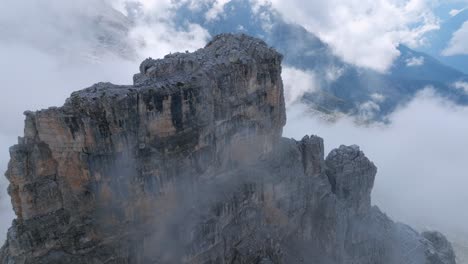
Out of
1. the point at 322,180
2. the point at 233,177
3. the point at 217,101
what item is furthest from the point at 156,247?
the point at 322,180

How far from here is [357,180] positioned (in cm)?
9431

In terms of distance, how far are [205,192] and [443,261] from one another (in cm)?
6796

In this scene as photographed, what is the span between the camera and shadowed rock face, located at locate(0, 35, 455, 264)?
191ft

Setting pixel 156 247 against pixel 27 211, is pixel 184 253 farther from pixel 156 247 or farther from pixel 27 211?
pixel 27 211

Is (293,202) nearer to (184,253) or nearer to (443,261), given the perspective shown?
(184,253)

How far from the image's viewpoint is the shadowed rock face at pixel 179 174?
58.1 meters

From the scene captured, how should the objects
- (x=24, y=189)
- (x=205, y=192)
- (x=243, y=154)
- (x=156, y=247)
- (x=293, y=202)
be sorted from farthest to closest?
(x=293, y=202), (x=243, y=154), (x=205, y=192), (x=156, y=247), (x=24, y=189)

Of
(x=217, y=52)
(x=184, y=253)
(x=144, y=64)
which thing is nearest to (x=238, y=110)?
(x=217, y=52)

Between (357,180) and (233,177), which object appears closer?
(233,177)

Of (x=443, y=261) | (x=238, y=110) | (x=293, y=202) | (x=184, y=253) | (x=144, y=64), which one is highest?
(x=144, y=64)

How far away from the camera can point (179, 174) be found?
67.4 m

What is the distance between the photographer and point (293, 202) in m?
82.2

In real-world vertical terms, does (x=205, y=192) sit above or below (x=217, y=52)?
below

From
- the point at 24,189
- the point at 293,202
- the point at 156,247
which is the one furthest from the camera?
the point at 293,202
